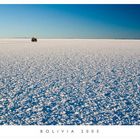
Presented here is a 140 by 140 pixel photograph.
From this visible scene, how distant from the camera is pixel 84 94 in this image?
3.91 meters

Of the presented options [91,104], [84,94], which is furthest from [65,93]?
[91,104]

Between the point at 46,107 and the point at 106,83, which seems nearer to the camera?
the point at 46,107

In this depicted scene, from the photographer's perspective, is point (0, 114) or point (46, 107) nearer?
point (0, 114)

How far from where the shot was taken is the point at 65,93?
155 inches

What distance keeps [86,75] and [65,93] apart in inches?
57.4

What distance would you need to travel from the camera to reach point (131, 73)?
5.61m

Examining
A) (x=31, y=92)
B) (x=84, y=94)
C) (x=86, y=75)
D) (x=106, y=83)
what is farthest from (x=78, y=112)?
(x=86, y=75)
